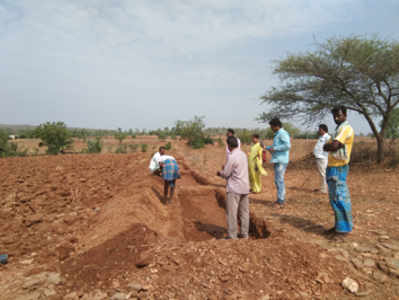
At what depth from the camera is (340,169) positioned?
3518 mm

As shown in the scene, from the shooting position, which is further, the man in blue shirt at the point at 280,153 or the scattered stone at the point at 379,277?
the man in blue shirt at the point at 280,153

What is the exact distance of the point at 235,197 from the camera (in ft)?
13.3

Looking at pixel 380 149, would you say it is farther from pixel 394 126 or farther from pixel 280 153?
pixel 280 153

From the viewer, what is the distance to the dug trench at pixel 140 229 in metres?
3.12

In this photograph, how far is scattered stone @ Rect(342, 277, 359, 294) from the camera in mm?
2635

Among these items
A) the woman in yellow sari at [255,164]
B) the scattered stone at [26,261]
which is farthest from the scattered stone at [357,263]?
the scattered stone at [26,261]

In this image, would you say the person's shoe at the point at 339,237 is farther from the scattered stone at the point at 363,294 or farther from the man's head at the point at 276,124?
the man's head at the point at 276,124

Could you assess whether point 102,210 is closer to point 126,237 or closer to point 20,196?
point 20,196

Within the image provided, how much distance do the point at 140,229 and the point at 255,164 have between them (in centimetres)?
388

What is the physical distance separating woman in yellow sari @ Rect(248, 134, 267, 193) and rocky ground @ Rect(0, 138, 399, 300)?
38 centimetres

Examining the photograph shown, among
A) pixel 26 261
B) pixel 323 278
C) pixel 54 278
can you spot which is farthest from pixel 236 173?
pixel 26 261

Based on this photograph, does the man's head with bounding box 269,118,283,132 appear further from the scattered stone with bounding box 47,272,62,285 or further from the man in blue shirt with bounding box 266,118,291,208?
the scattered stone with bounding box 47,272,62,285

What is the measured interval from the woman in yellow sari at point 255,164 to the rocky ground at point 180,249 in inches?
14.9

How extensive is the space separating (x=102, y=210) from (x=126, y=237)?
2.44 meters
